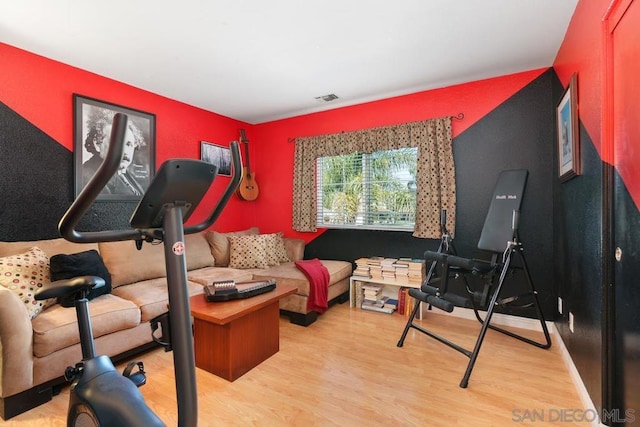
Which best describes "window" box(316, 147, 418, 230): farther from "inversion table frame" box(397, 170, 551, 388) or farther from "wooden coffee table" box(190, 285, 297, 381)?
"wooden coffee table" box(190, 285, 297, 381)

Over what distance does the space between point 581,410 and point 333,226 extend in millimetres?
2705

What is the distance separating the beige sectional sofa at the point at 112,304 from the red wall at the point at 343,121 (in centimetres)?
80

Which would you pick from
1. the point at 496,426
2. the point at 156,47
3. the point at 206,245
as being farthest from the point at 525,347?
the point at 156,47

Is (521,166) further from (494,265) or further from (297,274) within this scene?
(297,274)

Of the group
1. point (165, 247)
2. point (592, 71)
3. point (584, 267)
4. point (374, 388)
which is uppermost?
point (592, 71)

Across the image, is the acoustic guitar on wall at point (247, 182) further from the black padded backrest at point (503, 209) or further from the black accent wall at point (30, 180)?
the black padded backrest at point (503, 209)

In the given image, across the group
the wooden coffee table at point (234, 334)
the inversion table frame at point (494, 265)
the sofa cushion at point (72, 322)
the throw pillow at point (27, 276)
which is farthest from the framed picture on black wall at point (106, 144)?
the inversion table frame at point (494, 265)

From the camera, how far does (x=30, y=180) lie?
254 cm

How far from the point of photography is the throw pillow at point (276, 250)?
12.0 feet

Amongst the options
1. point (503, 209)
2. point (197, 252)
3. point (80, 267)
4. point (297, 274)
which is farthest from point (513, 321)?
point (80, 267)

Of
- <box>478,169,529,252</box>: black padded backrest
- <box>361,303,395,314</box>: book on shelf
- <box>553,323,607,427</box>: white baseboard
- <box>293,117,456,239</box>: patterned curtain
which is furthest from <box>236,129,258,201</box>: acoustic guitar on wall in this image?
<box>553,323,607,427</box>: white baseboard

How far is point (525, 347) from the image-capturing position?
2.49 m

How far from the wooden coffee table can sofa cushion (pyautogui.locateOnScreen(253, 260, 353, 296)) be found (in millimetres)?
630

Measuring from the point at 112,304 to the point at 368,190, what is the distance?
8.86ft
